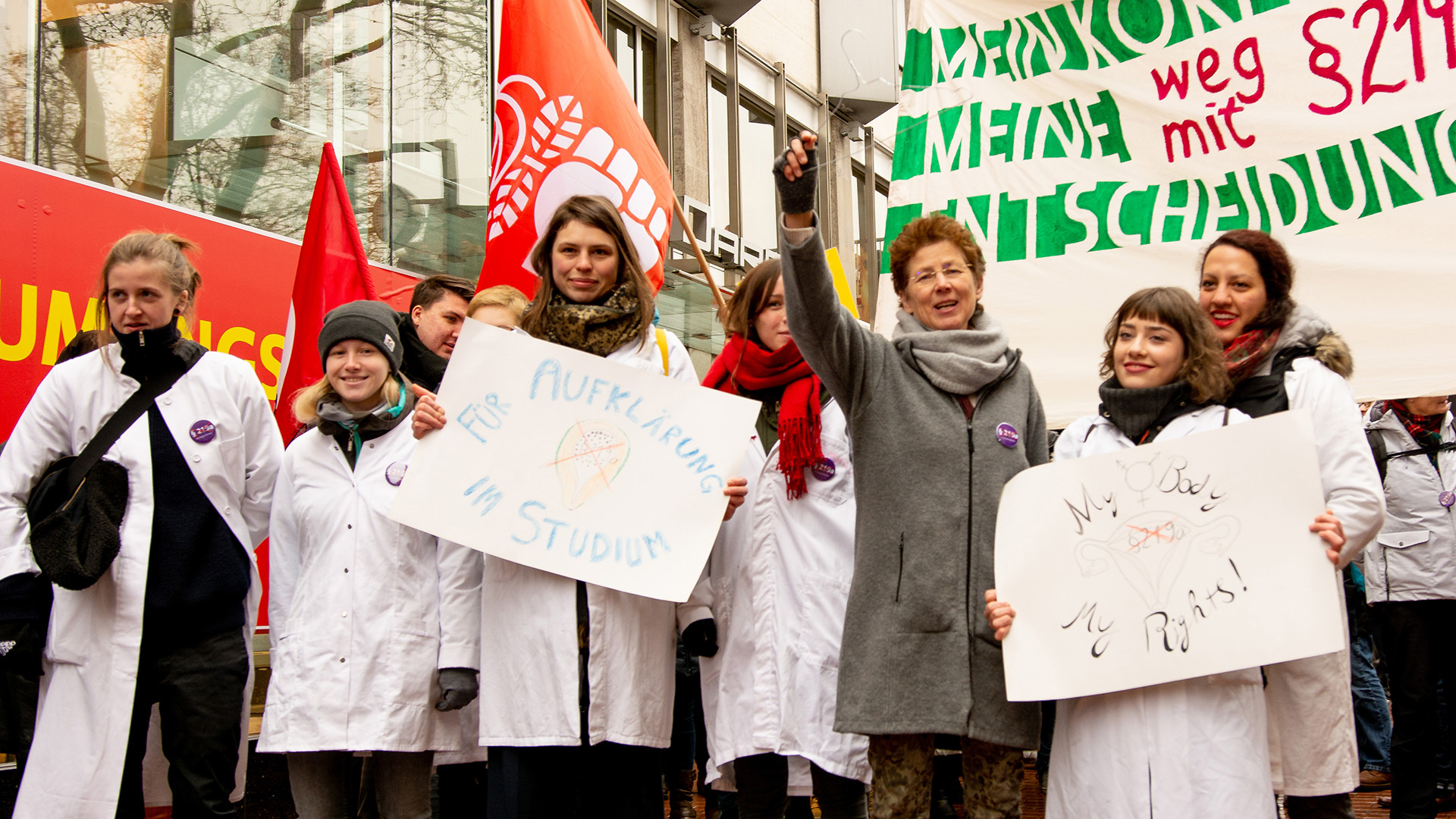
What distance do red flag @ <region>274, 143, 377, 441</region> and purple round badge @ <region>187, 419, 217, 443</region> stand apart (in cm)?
172

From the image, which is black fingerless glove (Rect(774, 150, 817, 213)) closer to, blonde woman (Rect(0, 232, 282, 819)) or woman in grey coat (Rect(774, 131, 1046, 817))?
woman in grey coat (Rect(774, 131, 1046, 817))

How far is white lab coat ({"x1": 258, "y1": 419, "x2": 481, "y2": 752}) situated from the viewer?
319cm

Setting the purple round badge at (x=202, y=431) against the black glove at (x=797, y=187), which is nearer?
the black glove at (x=797, y=187)

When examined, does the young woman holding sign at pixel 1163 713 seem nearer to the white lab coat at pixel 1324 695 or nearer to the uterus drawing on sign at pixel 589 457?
the white lab coat at pixel 1324 695

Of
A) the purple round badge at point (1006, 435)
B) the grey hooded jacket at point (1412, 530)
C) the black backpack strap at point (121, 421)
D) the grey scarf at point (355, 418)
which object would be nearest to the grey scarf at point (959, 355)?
the purple round badge at point (1006, 435)

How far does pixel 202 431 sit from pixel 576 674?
1269mm

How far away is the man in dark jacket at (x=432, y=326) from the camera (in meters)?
4.13

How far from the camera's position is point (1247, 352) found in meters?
3.03

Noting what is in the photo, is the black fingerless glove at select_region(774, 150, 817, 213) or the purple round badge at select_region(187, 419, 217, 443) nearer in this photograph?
the black fingerless glove at select_region(774, 150, 817, 213)

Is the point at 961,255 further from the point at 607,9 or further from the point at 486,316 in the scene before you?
the point at 607,9

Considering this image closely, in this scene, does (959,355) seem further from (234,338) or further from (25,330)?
(234,338)

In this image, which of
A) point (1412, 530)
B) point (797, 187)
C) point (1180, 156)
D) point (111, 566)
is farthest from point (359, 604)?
point (1412, 530)

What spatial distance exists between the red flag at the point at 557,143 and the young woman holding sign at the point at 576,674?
173 centimetres

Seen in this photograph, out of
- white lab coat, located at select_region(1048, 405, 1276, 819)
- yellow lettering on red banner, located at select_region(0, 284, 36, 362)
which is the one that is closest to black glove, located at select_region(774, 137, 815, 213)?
white lab coat, located at select_region(1048, 405, 1276, 819)
